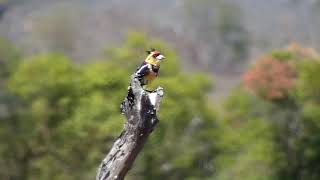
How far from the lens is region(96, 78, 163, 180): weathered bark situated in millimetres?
3906

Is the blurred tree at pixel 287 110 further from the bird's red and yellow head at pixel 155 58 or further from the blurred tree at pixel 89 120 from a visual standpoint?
the bird's red and yellow head at pixel 155 58

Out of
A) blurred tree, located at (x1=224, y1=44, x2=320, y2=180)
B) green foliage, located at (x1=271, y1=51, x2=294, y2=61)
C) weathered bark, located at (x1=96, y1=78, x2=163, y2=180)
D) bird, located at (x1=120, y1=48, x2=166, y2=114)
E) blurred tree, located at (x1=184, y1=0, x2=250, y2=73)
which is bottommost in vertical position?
weathered bark, located at (x1=96, y1=78, x2=163, y2=180)

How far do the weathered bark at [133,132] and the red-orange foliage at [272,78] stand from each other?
41.8 ft

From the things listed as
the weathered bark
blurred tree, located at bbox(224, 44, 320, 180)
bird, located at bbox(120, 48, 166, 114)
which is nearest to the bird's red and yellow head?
bird, located at bbox(120, 48, 166, 114)

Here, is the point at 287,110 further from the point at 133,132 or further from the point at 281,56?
the point at 133,132

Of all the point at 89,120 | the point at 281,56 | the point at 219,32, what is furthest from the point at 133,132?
the point at 219,32

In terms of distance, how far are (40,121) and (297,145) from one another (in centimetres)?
590

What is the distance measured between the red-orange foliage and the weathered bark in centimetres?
1275

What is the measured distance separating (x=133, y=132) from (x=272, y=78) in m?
13.1

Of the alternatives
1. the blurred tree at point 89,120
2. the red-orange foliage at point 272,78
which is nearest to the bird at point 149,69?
the blurred tree at point 89,120

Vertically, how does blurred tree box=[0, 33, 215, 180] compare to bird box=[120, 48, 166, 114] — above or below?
above

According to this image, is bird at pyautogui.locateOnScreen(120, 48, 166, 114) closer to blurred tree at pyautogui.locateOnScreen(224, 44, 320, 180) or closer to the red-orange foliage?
blurred tree at pyautogui.locateOnScreen(224, 44, 320, 180)

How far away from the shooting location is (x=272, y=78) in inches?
656

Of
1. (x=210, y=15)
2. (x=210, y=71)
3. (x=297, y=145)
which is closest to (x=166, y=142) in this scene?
(x=297, y=145)
